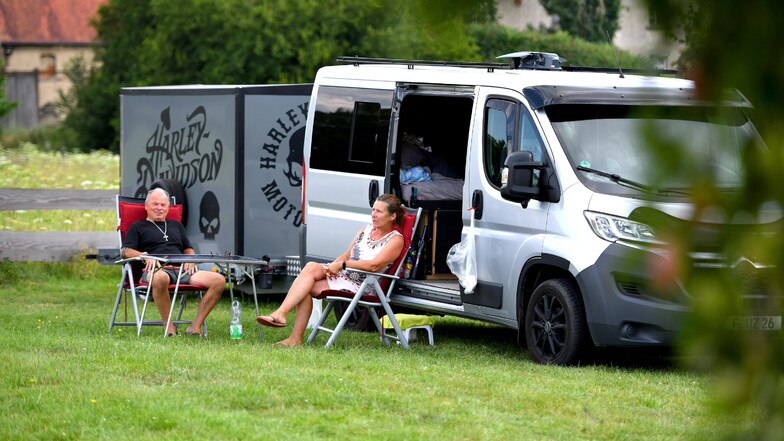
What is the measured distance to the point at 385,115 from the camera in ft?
33.6

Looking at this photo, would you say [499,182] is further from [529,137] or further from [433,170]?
[433,170]

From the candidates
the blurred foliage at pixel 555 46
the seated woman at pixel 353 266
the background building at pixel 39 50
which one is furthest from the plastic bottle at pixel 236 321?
the background building at pixel 39 50

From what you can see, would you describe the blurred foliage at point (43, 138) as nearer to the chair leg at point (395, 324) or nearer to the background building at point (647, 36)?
the chair leg at point (395, 324)

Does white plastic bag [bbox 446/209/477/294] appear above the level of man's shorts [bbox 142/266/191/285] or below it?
above

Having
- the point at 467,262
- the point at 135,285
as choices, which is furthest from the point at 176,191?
the point at 467,262

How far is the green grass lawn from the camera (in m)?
Answer: 5.96

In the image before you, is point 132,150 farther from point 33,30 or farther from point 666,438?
point 33,30

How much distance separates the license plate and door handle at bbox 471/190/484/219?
7.06 m

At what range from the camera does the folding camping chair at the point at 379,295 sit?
9211 millimetres

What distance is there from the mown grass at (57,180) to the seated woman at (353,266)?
855 centimetres

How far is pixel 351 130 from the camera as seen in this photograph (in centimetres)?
1063

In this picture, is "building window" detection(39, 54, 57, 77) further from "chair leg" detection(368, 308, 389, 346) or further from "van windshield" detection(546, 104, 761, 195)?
"van windshield" detection(546, 104, 761, 195)

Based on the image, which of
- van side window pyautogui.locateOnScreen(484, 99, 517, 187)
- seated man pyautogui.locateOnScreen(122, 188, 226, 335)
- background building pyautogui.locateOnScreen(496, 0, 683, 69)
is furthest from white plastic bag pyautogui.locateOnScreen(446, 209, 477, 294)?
background building pyautogui.locateOnScreen(496, 0, 683, 69)

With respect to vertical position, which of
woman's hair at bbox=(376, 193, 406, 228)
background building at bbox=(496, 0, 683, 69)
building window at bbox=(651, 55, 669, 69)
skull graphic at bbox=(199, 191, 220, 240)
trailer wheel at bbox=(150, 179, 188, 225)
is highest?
background building at bbox=(496, 0, 683, 69)
